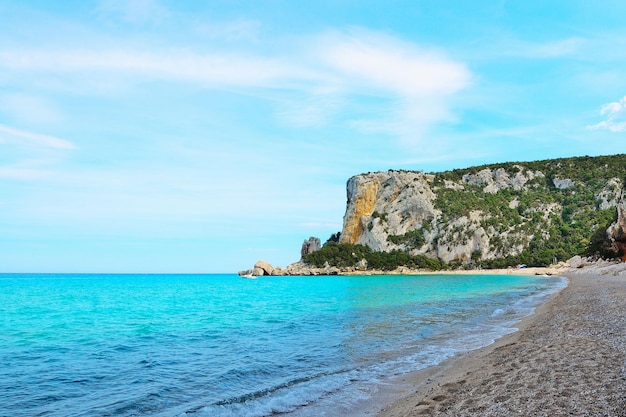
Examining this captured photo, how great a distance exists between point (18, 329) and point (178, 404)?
17.2m

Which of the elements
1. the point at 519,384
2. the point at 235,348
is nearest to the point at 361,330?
the point at 235,348

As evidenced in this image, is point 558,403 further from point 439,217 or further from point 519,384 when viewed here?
point 439,217

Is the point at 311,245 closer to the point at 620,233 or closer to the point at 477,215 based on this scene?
the point at 477,215

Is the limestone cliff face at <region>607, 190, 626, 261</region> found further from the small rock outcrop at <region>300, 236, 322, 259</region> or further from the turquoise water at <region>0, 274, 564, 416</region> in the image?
the small rock outcrop at <region>300, 236, 322, 259</region>

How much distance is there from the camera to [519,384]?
790 centimetres

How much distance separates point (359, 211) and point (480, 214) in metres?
37.2

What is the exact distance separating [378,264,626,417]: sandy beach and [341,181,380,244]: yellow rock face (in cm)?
13168

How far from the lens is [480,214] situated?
134m

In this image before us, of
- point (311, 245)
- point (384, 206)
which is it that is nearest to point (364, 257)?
point (384, 206)

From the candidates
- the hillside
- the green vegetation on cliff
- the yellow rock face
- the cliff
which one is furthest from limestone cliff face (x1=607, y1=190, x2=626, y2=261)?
the yellow rock face

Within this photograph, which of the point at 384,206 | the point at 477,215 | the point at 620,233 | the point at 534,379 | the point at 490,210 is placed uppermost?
the point at 384,206

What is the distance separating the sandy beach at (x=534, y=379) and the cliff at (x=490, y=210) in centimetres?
10636

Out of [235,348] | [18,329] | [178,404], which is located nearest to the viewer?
[178,404]

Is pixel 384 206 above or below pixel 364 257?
above
